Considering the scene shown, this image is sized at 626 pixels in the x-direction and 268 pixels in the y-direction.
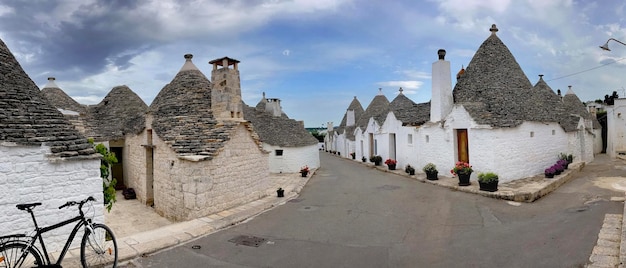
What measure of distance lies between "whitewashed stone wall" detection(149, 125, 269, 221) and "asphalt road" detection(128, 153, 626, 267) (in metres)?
1.52

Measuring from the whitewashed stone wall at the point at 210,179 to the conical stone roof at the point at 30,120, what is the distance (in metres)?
3.48

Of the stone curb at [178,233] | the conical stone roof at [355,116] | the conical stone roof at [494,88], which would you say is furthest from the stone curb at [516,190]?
the conical stone roof at [355,116]

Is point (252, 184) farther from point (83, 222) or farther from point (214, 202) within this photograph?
point (83, 222)

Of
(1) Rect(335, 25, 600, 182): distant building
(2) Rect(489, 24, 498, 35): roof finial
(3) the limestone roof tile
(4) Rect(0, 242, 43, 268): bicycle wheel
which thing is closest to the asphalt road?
(4) Rect(0, 242, 43, 268): bicycle wheel

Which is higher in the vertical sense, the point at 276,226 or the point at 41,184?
the point at 41,184

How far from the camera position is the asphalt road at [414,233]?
6.03 meters

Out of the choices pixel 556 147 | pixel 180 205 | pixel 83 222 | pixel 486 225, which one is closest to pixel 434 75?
pixel 556 147

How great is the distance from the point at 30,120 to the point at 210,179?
4531mm

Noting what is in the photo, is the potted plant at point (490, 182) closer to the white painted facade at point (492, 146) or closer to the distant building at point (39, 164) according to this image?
the white painted facade at point (492, 146)

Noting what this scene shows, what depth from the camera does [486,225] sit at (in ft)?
27.0

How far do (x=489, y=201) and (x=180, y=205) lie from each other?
959 cm

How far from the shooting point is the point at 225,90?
12.0 meters

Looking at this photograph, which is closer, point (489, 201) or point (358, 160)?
point (489, 201)

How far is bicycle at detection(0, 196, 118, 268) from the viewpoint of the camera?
14.7 ft
